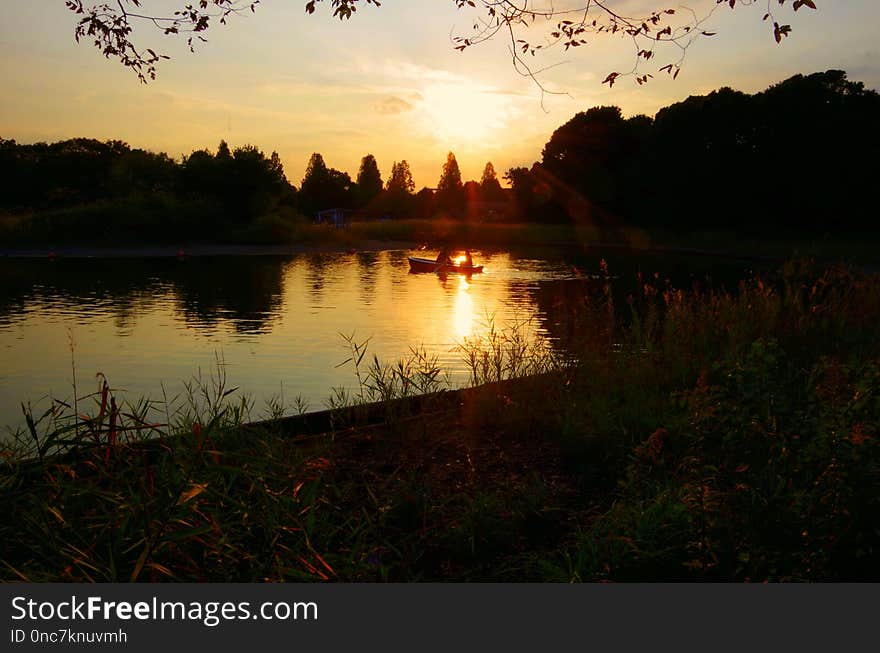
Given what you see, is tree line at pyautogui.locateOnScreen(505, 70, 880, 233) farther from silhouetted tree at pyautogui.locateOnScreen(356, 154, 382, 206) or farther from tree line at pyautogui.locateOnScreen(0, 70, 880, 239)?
silhouetted tree at pyautogui.locateOnScreen(356, 154, 382, 206)

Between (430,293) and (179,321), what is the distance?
9402 millimetres

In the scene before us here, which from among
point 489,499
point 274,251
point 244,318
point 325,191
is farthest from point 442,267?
A: point 325,191

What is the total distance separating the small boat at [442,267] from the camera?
1248 inches

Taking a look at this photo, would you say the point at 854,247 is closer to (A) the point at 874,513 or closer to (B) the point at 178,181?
(A) the point at 874,513

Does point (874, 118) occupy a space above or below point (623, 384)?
above

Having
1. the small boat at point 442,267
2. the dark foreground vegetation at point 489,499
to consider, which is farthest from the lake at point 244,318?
the dark foreground vegetation at point 489,499

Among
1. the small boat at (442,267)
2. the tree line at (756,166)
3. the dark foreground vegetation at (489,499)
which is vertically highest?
the tree line at (756,166)

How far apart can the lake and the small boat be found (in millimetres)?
558

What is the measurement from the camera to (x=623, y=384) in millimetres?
7027

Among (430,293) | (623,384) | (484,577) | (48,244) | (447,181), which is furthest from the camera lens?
(447,181)

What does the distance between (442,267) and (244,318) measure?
15.7 metres

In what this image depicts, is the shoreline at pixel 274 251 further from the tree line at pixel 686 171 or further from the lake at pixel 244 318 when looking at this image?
the lake at pixel 244 318

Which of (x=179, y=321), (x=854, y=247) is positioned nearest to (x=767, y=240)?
(x=854, y=247)

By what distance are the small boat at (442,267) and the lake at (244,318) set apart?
1.83 feet
